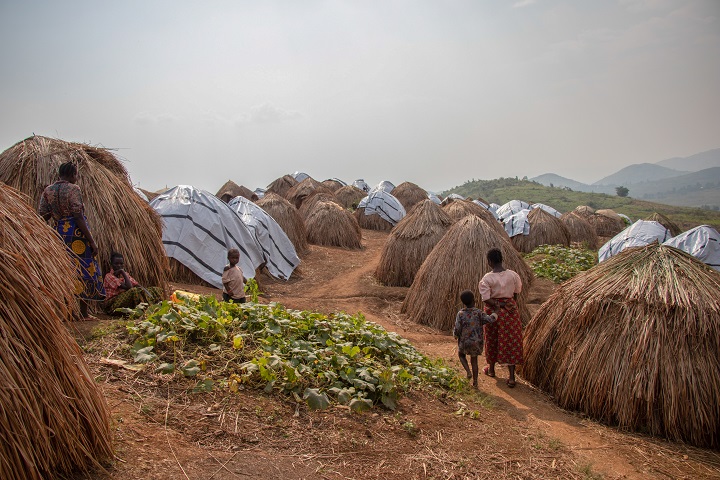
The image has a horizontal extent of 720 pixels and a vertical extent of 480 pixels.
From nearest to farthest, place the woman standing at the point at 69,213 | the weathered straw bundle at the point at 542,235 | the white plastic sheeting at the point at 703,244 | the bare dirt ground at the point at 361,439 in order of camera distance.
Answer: the bare dirt ground at the point at 361,439 < the woman standing at the point at 69,213 < the white plastic sheeting at the point at 703,244 < the weathered straw bundle at the point at 542,235

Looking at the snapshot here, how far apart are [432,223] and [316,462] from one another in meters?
9.05

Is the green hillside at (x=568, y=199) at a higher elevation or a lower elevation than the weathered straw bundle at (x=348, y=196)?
higher

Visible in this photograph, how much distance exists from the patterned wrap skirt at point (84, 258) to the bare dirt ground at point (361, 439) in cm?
90

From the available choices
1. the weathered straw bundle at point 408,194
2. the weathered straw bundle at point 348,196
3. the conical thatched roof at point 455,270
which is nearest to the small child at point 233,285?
the conical thatched roof at point 455,270

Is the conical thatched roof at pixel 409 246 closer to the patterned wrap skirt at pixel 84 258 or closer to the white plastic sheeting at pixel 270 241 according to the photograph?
the white plastic sheeting at pixel 270 241

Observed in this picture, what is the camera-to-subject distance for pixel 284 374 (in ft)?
13.2

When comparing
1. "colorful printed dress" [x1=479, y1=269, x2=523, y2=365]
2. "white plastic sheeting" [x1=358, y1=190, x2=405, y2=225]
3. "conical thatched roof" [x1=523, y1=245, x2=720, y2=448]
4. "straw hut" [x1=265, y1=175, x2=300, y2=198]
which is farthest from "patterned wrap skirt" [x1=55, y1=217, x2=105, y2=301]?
"straw hut" [x1=265, y1=175, x2=300, y2=198]

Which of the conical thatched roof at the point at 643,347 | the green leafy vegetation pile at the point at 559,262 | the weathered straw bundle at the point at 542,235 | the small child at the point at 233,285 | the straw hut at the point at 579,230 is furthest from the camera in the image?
the straw hut at the point at 579,230

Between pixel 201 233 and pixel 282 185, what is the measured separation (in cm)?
1906

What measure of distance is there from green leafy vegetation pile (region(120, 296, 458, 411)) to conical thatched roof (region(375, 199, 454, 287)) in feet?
21.3

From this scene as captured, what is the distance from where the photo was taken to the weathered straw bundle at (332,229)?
17.7 meters

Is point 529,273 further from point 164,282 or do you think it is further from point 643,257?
point 164,282

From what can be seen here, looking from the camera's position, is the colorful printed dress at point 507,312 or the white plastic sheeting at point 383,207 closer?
the colorful printed dress at point 507,312

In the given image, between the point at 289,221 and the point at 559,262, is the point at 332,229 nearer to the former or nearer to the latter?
the point at 289,221
